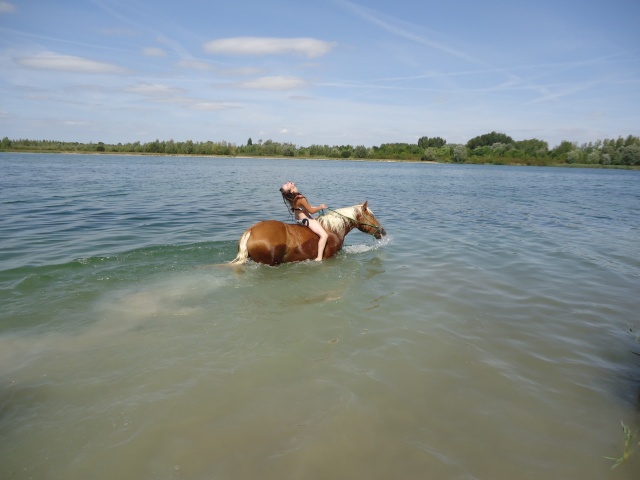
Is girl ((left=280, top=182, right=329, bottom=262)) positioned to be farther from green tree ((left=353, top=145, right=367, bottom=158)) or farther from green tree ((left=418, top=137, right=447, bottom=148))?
green tree ((left=418, top=137, right=447, bottom=148))

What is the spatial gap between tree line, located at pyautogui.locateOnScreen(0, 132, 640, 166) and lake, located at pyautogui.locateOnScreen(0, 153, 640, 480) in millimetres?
102508

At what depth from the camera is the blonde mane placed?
29.9 ft

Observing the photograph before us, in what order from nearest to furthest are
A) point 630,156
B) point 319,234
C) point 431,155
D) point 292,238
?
point 292,238 → point 319,234 → point 630,156 → point 431,155

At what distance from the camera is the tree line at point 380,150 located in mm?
98938

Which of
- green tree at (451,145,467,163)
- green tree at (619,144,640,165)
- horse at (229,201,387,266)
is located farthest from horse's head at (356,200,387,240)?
green tree at (619,144,640,165)

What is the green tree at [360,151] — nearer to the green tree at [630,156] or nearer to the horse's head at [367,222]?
the green tree at [630,156]

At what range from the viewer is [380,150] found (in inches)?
4847

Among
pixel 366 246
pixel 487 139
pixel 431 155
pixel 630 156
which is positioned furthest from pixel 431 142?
pixel 366 246

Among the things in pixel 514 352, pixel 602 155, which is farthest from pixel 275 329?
pixel 602 155

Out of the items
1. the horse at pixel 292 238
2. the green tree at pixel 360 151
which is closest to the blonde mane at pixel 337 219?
the horse at pixel 292 238

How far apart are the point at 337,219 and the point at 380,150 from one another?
4687 inches

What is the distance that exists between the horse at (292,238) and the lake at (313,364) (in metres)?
0.33

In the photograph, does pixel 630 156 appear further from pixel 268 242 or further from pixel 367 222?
pixel 268 242

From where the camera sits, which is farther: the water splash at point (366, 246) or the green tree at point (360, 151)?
the green tree at point (360, 151)
